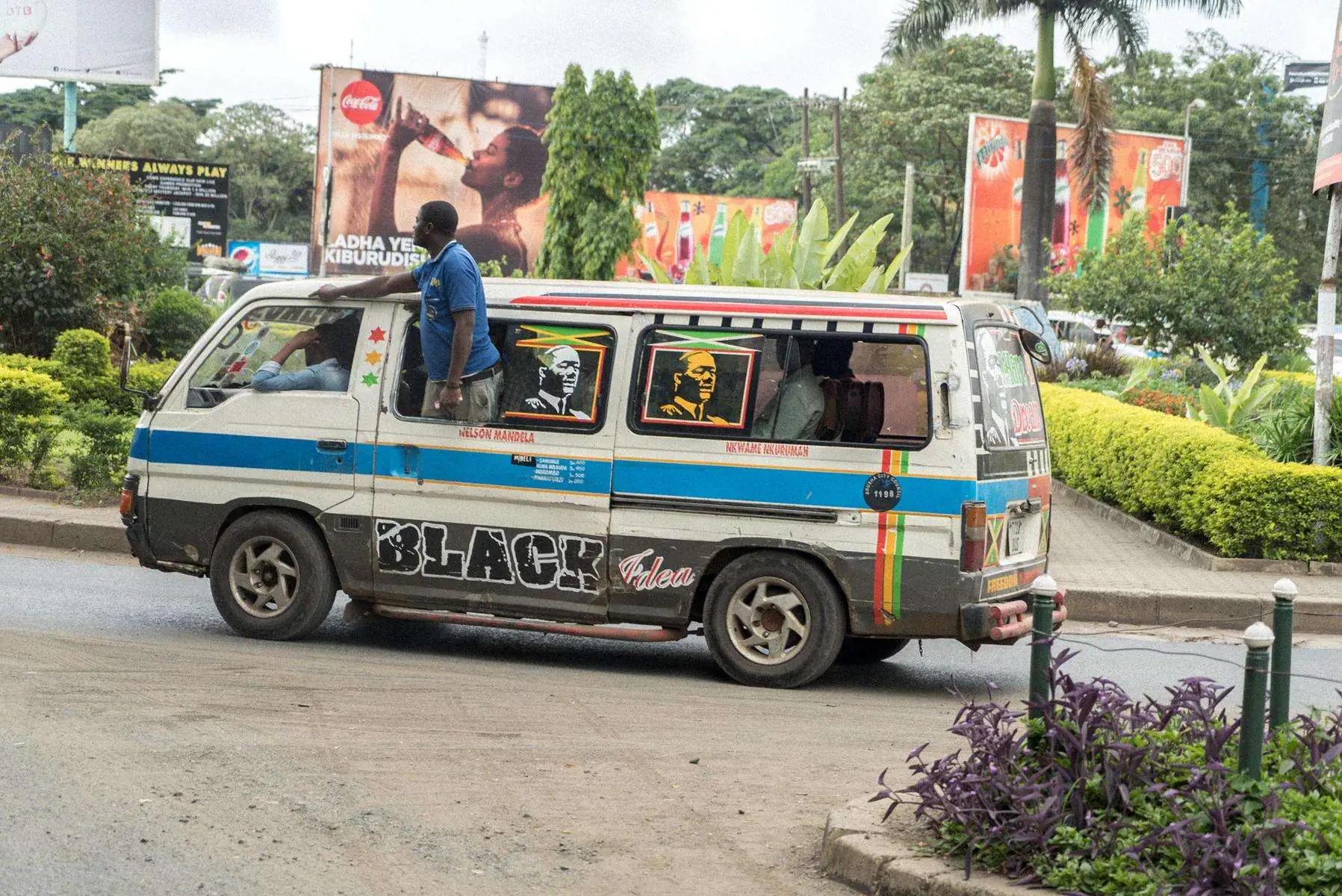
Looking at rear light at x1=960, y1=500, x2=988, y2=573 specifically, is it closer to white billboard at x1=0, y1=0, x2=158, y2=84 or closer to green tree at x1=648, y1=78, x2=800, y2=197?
white billboard at x1=0, y1=0, x2=158, y2=84

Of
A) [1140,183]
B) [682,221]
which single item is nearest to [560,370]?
[1140,183]

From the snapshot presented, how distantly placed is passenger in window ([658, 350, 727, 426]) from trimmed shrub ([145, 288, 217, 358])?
51.7ft

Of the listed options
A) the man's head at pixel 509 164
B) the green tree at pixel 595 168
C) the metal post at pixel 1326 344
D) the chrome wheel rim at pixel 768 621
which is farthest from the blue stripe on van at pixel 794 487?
the man's head at pixel 509 164

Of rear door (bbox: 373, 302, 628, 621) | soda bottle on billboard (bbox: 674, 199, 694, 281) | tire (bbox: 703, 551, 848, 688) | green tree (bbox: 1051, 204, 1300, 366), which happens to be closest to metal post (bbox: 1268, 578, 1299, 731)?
tire (bbox: 703, 551, 848, 688)

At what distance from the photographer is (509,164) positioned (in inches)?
2165

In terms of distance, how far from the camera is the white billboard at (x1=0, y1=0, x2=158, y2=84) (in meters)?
41.8

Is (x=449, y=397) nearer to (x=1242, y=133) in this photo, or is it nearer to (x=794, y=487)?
(x=794, y=487)

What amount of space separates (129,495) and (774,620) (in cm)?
368

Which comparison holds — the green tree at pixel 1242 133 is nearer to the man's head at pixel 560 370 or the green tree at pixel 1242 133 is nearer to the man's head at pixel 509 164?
the man's head at pixel 509 164

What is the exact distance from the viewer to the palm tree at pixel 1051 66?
3309 centimetres

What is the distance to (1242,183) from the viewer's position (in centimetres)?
6238

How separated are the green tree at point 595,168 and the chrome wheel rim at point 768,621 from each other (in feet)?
113

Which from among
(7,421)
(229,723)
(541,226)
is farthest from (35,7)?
(229,723)

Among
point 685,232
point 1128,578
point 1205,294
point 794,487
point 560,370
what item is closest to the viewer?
point 794,487
